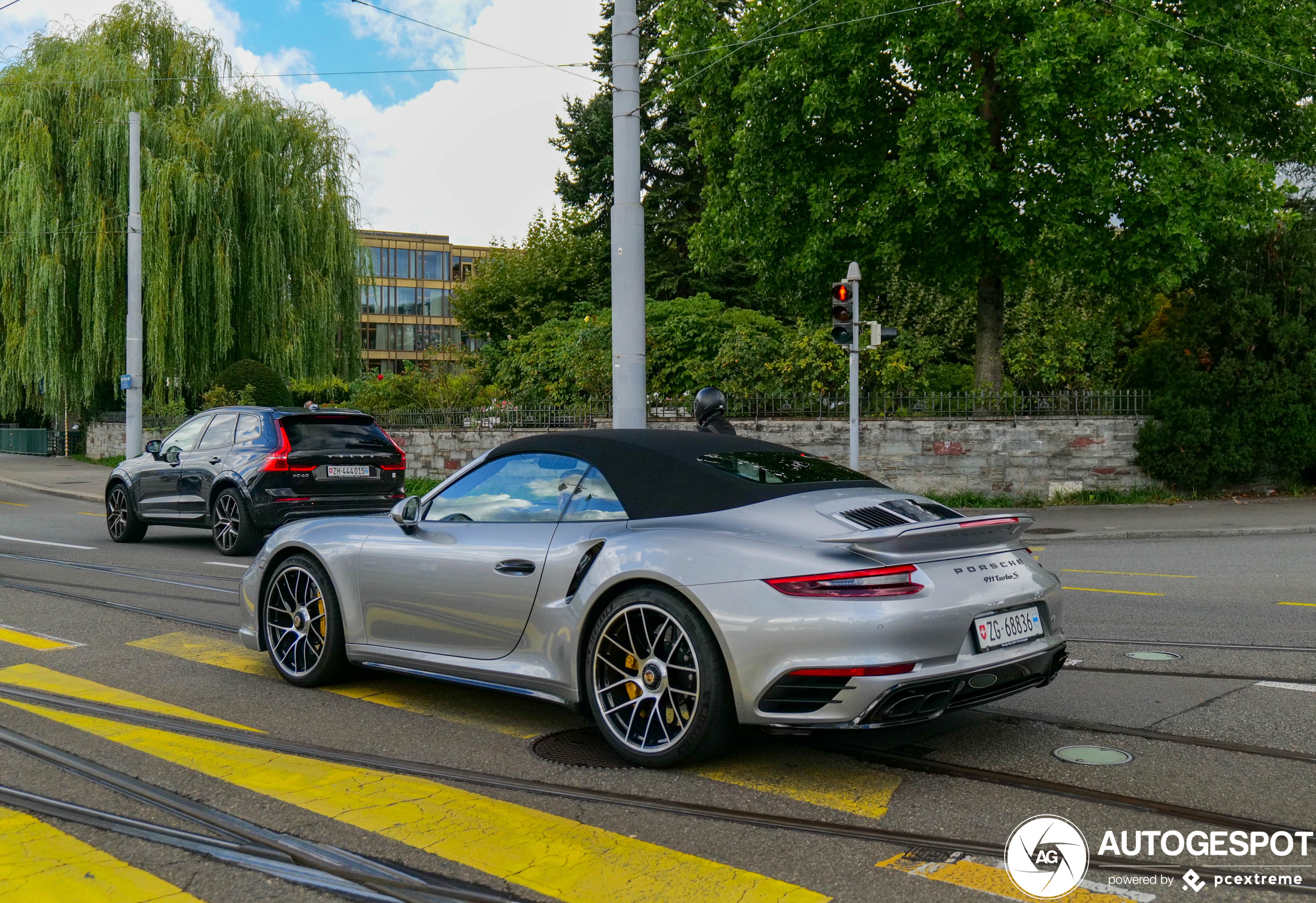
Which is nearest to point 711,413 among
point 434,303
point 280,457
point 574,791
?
point 574,791

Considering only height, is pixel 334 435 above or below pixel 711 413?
below

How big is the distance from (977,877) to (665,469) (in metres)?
2.23

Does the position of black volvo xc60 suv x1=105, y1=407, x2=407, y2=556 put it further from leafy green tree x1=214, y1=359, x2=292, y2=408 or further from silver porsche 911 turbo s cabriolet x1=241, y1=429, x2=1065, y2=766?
leafy green tree x1=214, y1=359, x2=292, y2=408

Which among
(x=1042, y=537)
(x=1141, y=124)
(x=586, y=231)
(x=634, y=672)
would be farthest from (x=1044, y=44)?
(x=586, y=231)

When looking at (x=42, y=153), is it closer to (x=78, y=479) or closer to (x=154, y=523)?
(x=78, y=479)

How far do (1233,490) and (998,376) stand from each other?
4.20 m

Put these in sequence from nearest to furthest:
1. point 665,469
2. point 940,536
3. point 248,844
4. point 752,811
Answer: point 248,844
point 752,811
point 940,536
point 665,469

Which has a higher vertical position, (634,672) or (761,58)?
(761,58)

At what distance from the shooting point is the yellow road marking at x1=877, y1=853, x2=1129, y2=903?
3.32 metres

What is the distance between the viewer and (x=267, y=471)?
1270 cm

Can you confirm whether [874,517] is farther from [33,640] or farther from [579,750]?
[33,640]

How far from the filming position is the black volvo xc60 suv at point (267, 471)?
1277 cm

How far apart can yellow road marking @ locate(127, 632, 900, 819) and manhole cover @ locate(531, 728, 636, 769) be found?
0.41 ft

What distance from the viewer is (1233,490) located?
19250mm
